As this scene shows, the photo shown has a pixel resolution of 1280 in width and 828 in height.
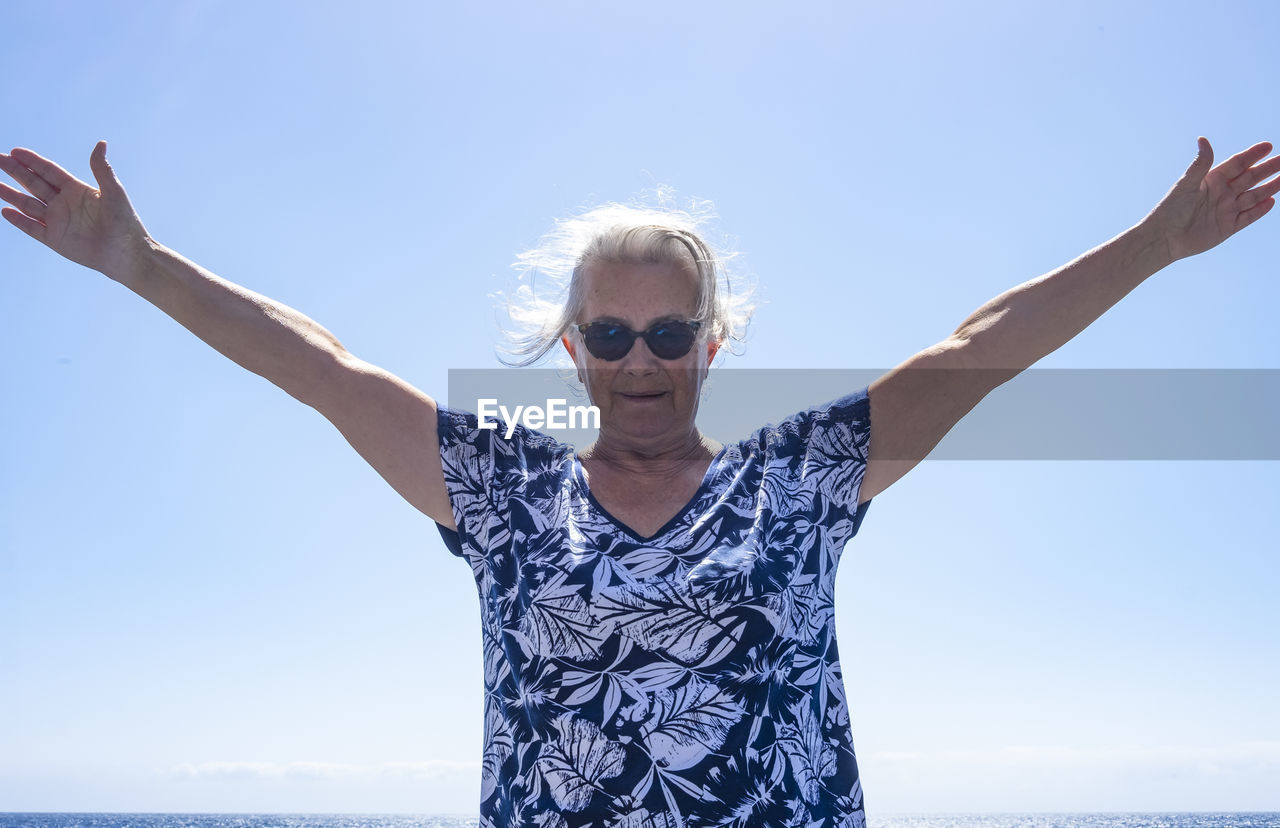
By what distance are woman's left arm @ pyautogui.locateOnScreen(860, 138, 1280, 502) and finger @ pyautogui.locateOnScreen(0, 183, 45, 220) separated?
266 cm

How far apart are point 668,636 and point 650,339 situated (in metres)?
1.00

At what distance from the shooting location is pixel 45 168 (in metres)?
3.13

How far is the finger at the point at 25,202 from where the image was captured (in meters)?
3.14

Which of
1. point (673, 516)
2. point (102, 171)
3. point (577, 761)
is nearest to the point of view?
point (577, 761)

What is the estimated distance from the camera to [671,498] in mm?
2945

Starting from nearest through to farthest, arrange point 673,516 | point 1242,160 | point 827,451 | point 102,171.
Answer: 1. point 673,516
2. point 827,451
3. point 102,171
4. point 1242,160

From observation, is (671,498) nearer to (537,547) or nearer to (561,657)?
(537,547)

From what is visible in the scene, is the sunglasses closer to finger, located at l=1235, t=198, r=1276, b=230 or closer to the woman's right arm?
the woman's right arm

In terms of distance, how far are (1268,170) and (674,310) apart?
1.97 metres

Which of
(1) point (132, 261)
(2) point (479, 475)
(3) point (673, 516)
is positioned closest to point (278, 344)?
(1) point (132, 261)

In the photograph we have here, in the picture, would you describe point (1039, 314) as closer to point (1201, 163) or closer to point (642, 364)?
point (1201, 163)

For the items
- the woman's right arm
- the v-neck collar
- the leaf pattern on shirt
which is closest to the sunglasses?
the v-neck collar

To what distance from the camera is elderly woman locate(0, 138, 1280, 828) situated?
2.47 meters

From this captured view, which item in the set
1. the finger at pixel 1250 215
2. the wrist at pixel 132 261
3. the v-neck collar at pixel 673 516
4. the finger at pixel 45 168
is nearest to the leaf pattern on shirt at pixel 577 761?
the v-neck collar at pixel 673 516
